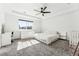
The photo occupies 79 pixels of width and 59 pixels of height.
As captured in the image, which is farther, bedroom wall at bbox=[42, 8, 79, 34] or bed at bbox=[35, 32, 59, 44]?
bed at bbox=[35, 32, 59, 44]

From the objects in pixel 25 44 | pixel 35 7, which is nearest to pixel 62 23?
pixel 35 7

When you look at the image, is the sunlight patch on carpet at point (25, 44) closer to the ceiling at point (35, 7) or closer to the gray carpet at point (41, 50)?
the gray carpet at point (41, 50)

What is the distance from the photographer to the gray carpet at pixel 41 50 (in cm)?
152

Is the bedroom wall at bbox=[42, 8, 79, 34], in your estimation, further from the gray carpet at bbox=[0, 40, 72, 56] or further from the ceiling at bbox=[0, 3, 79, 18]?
the gray carpet at bbox=[0, 40, 72, 56]

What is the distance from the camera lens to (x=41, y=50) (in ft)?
5.18

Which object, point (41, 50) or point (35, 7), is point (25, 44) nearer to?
point (41, 50)

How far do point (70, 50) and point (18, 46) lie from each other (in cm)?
115

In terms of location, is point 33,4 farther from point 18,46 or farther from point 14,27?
point 18,46

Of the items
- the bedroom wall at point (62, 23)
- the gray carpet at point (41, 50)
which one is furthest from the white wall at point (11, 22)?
the bedroom wall at point (62, 23)

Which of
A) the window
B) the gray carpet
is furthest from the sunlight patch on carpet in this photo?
the window

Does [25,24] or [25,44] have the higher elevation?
[25,24]

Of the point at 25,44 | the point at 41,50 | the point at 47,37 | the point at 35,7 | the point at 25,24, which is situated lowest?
the point at 41,50

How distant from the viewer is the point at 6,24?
156 cm

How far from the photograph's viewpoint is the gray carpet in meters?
1.52
